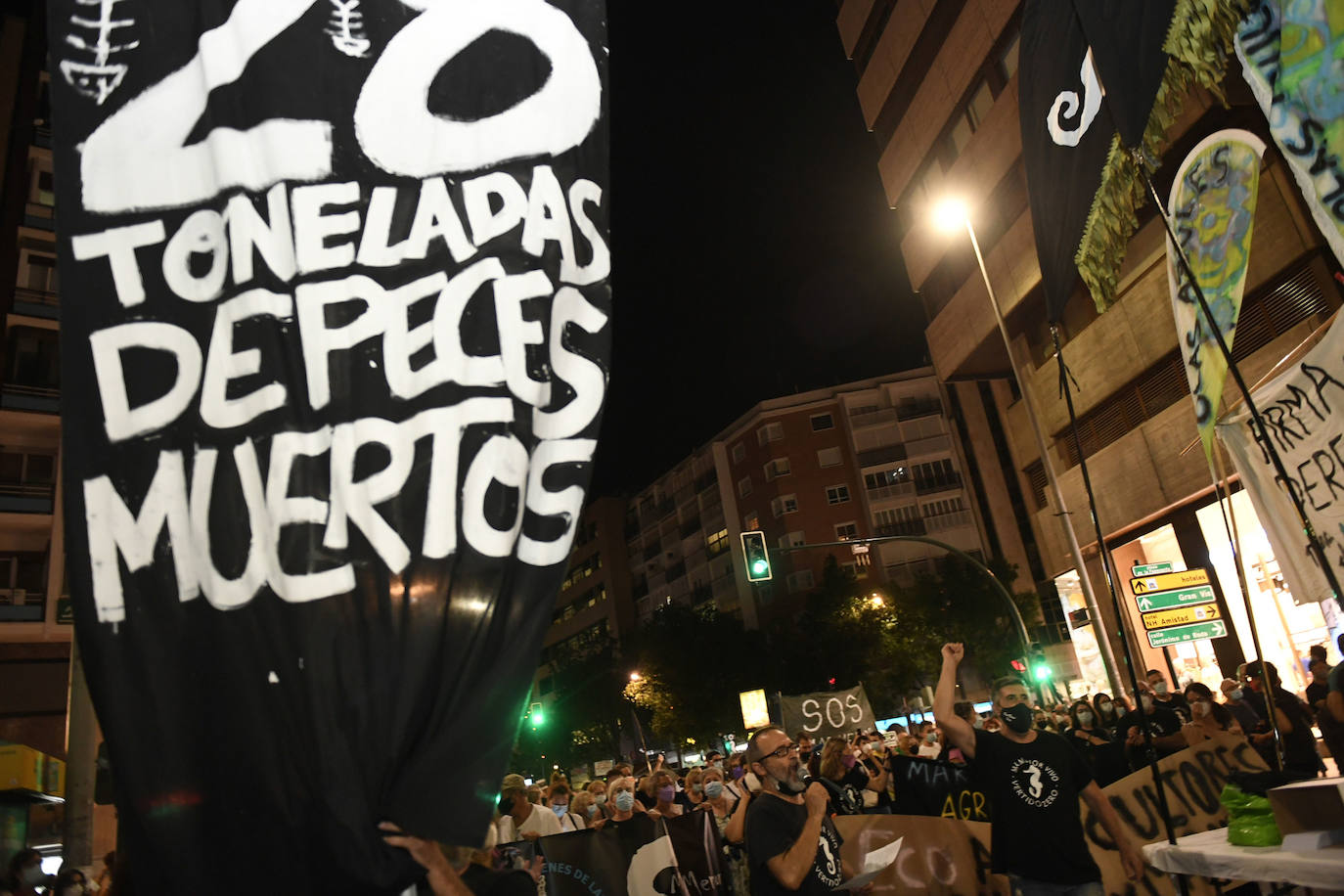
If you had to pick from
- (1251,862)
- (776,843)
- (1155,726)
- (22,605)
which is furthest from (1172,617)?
(22,605)

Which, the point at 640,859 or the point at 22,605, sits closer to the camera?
the point at 640,859

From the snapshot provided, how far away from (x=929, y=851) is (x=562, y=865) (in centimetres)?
332

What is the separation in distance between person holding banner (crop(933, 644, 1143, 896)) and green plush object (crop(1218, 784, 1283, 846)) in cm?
127

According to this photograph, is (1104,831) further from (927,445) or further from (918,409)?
(918,409)

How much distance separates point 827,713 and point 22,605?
22.4 meters

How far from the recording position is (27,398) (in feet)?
88.7

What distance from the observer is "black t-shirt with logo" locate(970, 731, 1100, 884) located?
17.3 ft

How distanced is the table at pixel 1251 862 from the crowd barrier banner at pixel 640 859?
16.3ft

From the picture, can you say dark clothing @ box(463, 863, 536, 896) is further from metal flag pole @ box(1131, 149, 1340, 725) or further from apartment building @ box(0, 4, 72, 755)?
apartment building @ box(0, 4, 72, 755)

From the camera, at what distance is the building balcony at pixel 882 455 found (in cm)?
7069

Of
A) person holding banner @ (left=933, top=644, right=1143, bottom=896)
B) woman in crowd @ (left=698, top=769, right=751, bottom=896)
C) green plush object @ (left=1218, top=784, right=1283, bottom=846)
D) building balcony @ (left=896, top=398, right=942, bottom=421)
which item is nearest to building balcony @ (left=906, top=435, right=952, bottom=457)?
building balcony @ (left=896, top=398, right=942, bottom=421)

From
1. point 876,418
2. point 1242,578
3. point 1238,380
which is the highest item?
point 876,418

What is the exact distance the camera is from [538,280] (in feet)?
7.36

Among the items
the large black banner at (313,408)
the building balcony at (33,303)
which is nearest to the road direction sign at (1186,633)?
the large black banner at (313,408)
